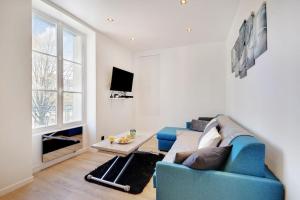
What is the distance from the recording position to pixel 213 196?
4.38ft

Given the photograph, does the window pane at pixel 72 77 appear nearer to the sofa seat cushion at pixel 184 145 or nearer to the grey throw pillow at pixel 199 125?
the sofa seat cushion at pixel 184 145

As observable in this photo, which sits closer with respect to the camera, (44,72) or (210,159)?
(210,159)

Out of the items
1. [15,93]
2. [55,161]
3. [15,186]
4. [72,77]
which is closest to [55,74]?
[72,77]

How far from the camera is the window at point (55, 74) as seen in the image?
106 inches

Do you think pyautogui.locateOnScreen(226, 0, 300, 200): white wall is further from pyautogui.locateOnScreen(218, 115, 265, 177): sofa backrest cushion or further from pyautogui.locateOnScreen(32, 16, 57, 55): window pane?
pyautogui.locateOnScreen(32, 16, 57, 55): window pane

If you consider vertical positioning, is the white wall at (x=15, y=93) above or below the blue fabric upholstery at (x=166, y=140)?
above

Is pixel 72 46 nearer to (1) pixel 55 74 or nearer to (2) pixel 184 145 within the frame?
(1) pixel 55 74

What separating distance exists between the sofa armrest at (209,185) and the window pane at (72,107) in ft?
8.18

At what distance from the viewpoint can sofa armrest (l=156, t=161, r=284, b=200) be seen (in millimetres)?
1205

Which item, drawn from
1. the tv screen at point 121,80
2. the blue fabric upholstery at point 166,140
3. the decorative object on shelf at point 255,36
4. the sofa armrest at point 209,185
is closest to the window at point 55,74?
the tv screen at point 121,80

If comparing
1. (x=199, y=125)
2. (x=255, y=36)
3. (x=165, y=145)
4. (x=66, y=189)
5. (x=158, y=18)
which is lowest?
(x=66, y=189)

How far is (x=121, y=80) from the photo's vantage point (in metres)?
4.36

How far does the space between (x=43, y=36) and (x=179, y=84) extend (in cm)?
342

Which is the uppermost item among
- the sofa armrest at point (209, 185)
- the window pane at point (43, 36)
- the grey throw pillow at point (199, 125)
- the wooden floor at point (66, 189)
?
the window pane at point (43, 36)
